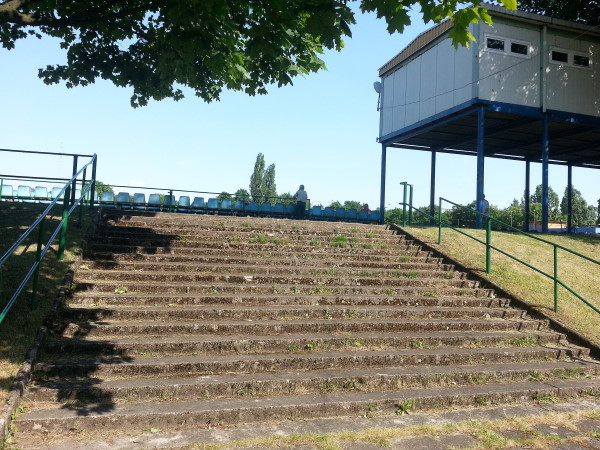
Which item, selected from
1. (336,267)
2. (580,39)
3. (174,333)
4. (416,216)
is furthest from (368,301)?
(416,216)

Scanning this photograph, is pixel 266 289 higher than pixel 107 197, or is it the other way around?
pixel 107 197

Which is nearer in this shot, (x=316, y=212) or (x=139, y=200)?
Answer: (x=139, y=200)

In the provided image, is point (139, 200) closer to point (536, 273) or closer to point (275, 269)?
point (275, 269)

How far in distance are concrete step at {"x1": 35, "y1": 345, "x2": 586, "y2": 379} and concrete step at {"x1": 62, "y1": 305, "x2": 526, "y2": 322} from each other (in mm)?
904

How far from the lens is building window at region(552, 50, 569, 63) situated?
16688 mm

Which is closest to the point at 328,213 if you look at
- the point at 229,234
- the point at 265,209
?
the point at 265,209

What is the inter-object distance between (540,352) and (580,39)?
51.4ft

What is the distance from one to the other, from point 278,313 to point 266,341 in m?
0.87

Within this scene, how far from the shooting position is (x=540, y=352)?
6266mm

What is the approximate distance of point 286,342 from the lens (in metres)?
5.69

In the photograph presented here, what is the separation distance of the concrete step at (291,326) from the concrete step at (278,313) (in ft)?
0.44

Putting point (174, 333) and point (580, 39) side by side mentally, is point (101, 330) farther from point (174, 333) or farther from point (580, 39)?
point (580, 39)

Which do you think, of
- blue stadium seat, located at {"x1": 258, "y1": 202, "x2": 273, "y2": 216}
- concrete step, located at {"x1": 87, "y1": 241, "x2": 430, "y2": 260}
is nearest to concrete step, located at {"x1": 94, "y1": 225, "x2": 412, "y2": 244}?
concrete step, located at {"x1": 87, "y1": 241, "x2": 430, "y2": 260}

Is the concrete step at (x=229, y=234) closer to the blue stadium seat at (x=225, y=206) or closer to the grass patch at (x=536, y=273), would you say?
the grass patch at (x=536, y=273)
